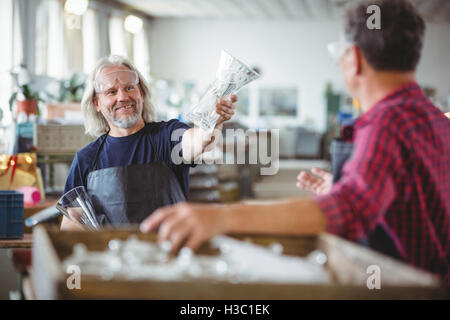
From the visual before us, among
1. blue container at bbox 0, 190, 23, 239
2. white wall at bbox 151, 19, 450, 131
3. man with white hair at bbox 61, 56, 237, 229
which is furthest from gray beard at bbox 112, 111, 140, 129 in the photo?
white wall at bbox 151, 19, 450, 131

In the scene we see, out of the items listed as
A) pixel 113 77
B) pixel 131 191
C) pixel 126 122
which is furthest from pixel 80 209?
pixel 113 77

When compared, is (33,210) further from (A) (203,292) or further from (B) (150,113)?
(A) (203,292)

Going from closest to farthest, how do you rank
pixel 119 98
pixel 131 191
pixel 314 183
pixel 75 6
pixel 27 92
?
pixel 314 183, pixel 131 191, pixel 119 98, pixel 27 92, pixel 75 6

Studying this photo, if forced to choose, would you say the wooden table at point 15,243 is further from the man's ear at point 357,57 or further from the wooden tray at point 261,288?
the man's ear at point 357,57

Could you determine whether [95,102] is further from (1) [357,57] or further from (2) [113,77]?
(1) [357,57]

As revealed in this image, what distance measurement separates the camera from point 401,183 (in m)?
1.15

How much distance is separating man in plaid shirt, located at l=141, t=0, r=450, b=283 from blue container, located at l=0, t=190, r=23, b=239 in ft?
4.53

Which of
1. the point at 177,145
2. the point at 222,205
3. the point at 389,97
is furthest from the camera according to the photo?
the point at 177,145

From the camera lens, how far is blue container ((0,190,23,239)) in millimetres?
2369

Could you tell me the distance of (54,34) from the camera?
31.0ft

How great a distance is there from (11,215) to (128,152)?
541mm

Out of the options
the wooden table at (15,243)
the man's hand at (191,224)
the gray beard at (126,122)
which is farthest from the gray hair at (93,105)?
the man's hand at (191,224)

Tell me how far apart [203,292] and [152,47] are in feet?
44.2
